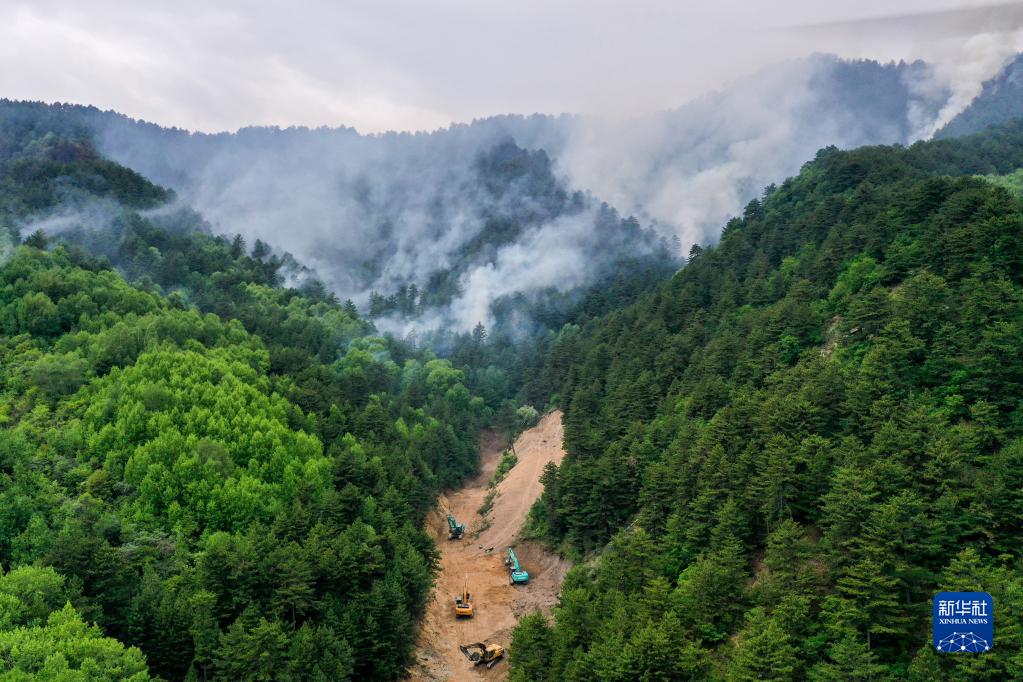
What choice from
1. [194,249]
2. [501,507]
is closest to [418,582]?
[501,507]

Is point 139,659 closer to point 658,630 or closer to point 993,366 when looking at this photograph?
Answer: point 658,630

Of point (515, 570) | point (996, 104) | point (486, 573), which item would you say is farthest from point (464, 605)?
point (996, 104)

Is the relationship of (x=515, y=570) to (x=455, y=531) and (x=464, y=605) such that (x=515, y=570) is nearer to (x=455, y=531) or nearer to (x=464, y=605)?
(x=464, y=605)

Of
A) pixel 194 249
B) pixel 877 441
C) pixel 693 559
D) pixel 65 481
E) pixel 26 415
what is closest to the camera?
pixel 877 441

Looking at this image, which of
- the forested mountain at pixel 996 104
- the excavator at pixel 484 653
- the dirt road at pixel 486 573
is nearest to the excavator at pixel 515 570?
the dirt road at pixel 486 573

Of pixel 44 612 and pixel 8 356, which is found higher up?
pixel 8 356

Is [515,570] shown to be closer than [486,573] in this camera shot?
Yes
